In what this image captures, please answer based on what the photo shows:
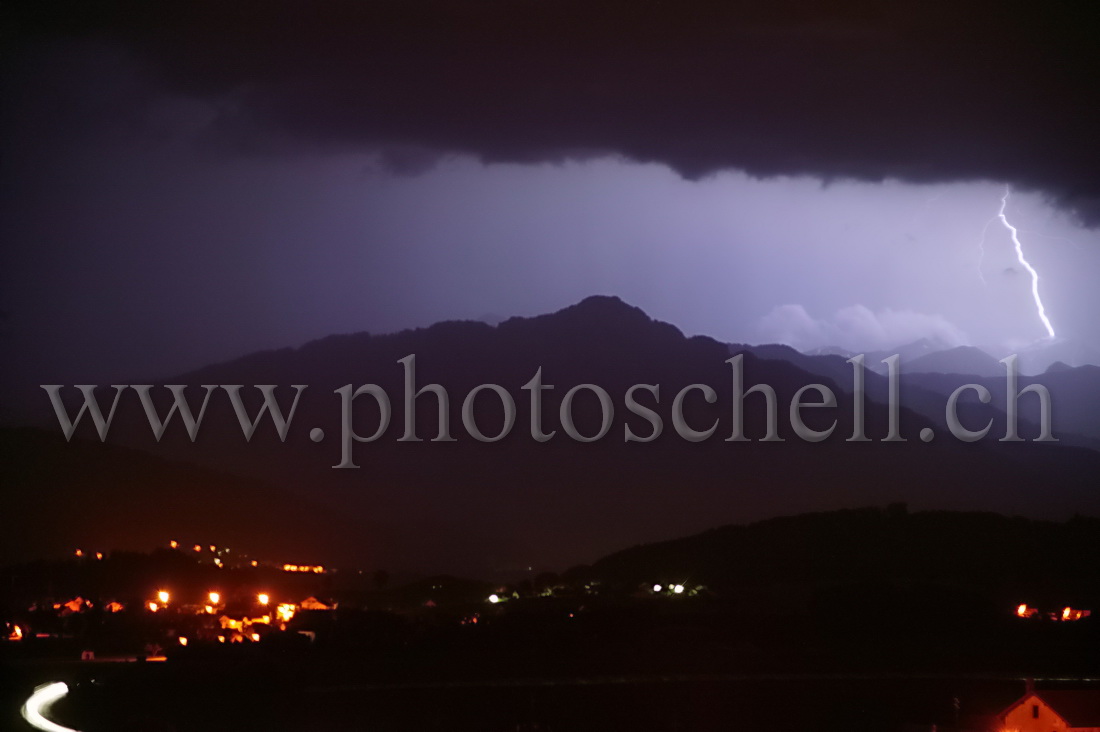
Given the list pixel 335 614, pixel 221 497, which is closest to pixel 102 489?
pixel 221 497

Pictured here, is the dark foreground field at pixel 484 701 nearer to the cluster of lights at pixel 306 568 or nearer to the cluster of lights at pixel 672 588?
the cluster of lights at pixel 672 588

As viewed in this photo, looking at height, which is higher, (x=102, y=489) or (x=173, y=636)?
(x=102, y=489)

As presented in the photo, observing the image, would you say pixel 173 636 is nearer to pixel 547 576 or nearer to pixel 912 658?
pixel 912 658

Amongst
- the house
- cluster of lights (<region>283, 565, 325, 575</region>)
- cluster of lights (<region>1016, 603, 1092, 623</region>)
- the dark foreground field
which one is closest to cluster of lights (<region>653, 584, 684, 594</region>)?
cluster of lights (<region>1016, 603, 1092, 623</region>)

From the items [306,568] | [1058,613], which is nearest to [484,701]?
[1058,613]

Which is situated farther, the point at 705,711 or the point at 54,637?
the point at 54,637

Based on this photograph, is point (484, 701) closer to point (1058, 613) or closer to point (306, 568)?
point (1058, 613)

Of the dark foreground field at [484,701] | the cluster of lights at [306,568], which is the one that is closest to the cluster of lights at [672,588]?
the cluster of lights at [306,568]
